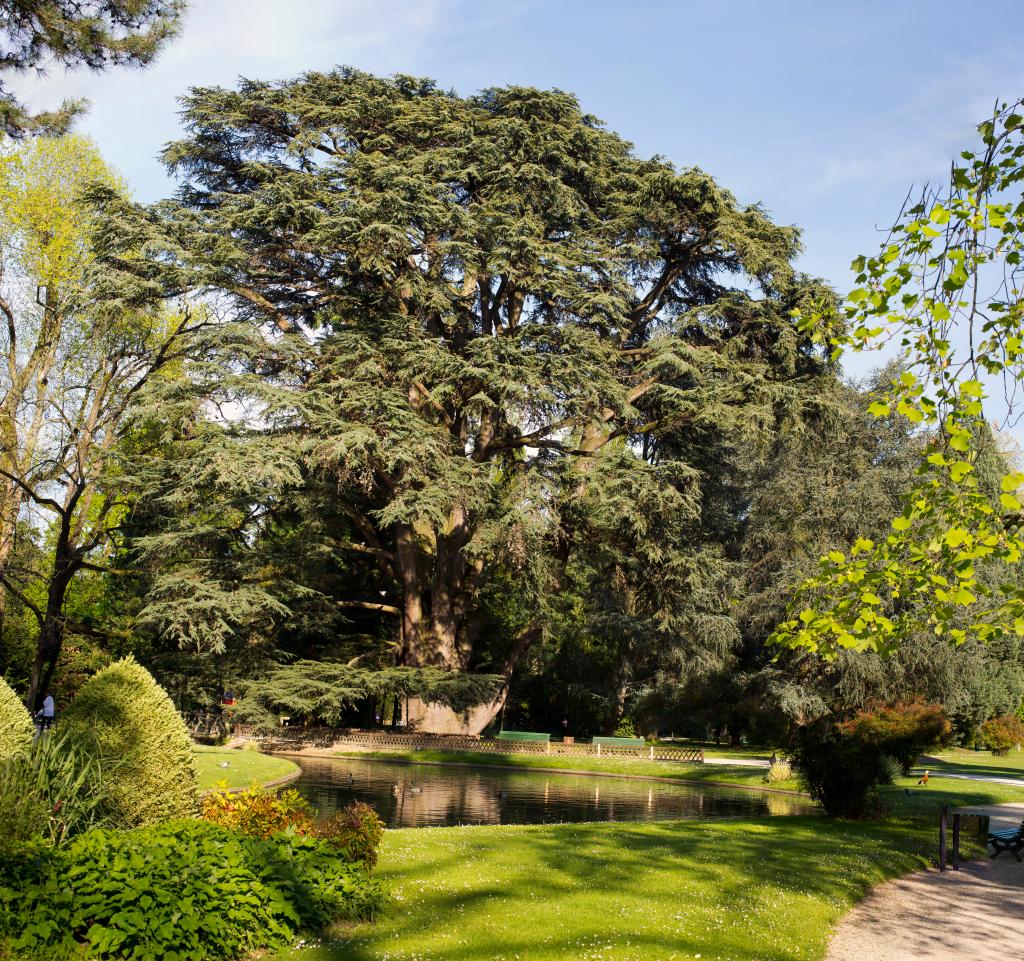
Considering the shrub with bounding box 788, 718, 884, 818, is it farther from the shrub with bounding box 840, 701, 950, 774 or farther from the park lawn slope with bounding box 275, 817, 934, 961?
the park lawn slope with bounding box 275, 817, 934, 961

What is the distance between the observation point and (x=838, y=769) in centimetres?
1714

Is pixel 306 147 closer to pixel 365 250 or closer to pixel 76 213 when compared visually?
pixel 365 250

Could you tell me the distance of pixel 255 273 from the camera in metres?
28.7

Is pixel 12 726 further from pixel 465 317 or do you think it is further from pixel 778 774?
pixel 465 317

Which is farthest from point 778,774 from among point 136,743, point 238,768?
point 136,743

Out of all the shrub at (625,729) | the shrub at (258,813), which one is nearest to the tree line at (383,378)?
the shrub at (625,729)

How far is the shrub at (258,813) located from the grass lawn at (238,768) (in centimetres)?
838

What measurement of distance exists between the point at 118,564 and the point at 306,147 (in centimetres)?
1647

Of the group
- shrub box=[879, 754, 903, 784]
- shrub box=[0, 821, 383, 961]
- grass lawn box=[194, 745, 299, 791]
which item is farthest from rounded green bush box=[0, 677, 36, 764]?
Result: shrub box=[879, 754, 903, 784]

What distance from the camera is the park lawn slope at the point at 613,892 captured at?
749cm

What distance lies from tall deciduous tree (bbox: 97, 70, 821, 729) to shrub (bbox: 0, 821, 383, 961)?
59.7 feet

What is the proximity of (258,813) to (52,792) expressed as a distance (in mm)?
1868

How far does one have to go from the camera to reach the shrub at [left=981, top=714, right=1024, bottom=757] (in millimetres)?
46312

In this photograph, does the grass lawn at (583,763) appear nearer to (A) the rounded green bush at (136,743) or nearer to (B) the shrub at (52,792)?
(A) the rounded green bush at (136,743)
